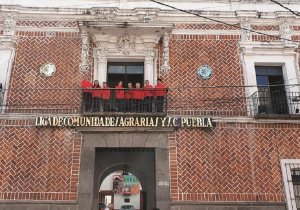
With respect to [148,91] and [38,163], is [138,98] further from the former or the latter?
[38,163]

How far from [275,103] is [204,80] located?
255 cm

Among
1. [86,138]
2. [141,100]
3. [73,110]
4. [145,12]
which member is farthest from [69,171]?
[145,12]

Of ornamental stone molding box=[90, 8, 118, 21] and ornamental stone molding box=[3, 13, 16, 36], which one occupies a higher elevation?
ornamental stone molding box=[90, 8, 118, 21]

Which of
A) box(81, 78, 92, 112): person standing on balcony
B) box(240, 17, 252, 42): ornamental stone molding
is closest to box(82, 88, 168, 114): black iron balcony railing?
box(81, 78, 92, 112): person standing on balcony

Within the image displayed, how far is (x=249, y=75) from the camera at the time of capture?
12.6 m

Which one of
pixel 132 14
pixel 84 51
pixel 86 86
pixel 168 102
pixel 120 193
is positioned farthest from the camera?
pixel 120 193

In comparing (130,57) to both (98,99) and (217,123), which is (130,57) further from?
(217,123)

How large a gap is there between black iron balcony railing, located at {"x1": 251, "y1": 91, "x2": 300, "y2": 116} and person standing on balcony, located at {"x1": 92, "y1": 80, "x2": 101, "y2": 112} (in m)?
5.11

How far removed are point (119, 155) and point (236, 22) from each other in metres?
6.48

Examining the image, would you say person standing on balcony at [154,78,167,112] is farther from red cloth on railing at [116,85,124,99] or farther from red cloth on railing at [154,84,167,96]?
red cloth on railing at [116,85,124,99]

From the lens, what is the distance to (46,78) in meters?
12.4

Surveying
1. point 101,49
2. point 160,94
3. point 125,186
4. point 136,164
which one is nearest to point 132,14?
point 101,49

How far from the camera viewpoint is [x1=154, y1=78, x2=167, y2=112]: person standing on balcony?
464 inches

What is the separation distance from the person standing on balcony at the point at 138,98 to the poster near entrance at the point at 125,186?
32.9 feet
